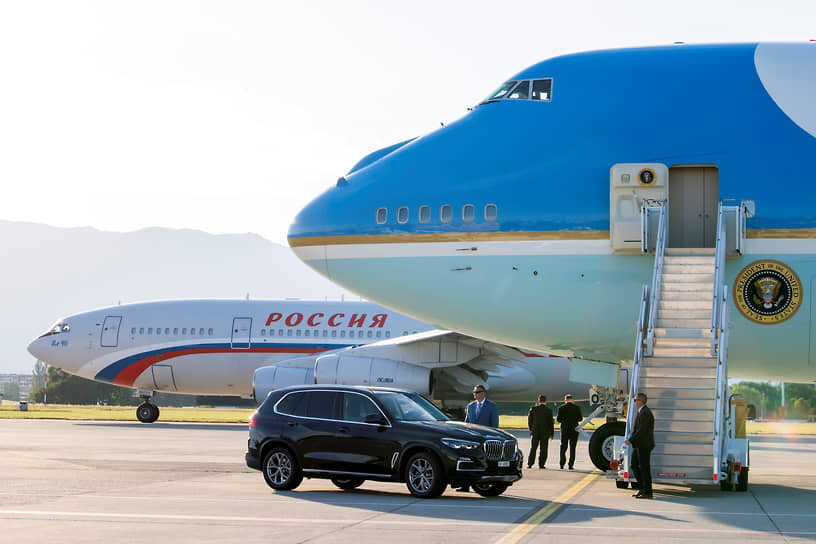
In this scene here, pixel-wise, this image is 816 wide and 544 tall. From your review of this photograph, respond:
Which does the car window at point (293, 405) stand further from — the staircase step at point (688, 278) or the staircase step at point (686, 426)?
the staircase step at point (688, 278)

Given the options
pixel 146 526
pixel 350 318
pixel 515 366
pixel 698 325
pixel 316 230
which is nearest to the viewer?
pixel 146 526

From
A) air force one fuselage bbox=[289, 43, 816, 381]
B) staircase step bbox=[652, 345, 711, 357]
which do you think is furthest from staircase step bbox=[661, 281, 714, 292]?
staircase step bbox=[652, 345, 711, 357]

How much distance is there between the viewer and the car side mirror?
50.2ft

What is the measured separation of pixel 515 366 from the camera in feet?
116

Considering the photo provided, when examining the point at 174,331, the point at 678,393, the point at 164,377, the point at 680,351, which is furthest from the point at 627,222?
the point at 164,377

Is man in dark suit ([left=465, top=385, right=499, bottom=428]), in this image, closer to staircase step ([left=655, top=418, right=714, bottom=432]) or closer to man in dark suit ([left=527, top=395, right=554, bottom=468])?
man in dark suit ([left=527, top=395, right=554, bottom=468])

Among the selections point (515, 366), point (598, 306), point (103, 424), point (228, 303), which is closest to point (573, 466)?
point (598, 306)

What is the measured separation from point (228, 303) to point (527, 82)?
77.4ft

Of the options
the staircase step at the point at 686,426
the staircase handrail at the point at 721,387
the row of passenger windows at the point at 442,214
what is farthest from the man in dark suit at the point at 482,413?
the staircase handrail at the point at 721,387

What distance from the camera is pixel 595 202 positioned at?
653 inches

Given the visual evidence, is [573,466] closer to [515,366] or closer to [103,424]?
[515,366]

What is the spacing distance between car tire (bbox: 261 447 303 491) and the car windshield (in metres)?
1.65

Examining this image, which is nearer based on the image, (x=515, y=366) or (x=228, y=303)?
(x=515, y=366)

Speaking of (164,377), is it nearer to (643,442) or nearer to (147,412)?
(147,412)
